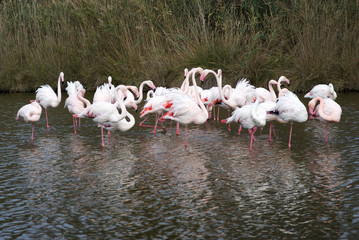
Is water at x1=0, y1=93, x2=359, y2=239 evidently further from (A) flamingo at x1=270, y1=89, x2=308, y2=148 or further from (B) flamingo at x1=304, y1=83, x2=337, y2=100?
(B) flamingo at x1=304, y1=83, x2=337, y2=100

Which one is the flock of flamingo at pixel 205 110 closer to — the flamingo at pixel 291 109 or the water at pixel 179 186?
the flamingo at pixel 291 109

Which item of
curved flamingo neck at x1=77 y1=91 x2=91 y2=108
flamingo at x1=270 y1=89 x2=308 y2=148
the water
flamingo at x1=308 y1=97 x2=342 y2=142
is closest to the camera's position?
the water

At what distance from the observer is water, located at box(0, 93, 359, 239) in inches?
190

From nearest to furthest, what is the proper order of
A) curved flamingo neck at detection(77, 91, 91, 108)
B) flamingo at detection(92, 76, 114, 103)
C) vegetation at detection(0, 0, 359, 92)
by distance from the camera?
curved flamingo neck at detection(77, 91, 91, 108), flamingo at detection(92, 76, 114, 103), vegetation at detection(0, 0, 359, 92)

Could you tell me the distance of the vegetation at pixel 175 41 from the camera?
15.2 m

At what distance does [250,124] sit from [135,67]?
28.1ft

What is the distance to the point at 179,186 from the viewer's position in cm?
620

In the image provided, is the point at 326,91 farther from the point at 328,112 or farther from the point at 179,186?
the point at 179,186

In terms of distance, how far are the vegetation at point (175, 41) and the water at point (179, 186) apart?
18.5 ft

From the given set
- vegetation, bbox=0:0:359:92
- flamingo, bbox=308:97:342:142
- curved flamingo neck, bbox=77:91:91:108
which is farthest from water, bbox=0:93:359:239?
vegetation, bbox=0:0:359:92

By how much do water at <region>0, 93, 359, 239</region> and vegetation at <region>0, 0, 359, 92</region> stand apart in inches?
222

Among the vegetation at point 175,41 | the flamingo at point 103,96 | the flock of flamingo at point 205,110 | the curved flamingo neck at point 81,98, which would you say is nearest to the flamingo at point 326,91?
the flock of flamingo at point 205,110

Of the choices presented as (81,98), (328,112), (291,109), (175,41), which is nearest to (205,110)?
(291,109)

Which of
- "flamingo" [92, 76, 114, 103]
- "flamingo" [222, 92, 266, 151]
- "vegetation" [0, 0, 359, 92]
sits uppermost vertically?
"vegetation" [0, 0, 359, 92]
